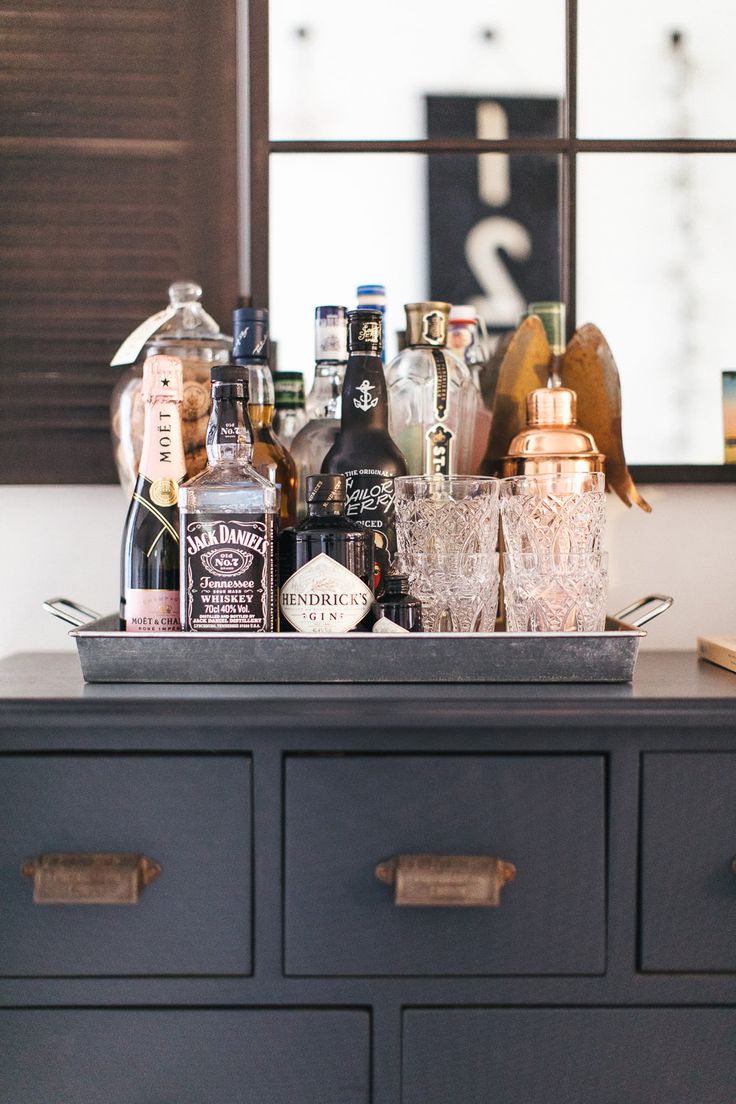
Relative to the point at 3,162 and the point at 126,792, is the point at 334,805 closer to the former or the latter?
the point at 126,792

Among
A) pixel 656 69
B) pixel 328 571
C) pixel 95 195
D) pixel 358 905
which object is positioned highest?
pixel 656 69

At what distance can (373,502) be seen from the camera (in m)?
1.04

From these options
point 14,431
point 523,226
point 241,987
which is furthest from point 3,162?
point 241,987

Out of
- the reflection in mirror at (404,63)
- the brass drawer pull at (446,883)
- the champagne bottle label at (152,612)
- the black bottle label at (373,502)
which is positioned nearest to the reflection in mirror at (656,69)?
the reflection in mirror at (404,63)

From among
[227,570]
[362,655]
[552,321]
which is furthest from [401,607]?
[552,321]

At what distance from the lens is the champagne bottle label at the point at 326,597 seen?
36.3 inches

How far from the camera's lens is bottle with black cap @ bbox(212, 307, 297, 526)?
106 cm

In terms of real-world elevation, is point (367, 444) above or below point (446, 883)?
above

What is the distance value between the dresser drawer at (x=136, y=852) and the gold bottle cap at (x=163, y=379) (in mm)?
374

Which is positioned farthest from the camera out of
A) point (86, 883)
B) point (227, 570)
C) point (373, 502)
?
point (373, 502)

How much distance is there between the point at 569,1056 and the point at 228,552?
56 centimetres

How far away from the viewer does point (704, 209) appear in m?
1.32

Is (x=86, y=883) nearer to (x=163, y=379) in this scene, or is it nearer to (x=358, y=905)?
(x=358, y=905)

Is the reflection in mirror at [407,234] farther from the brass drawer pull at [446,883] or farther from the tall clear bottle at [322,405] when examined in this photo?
the brass drawer pull at [446,883]
